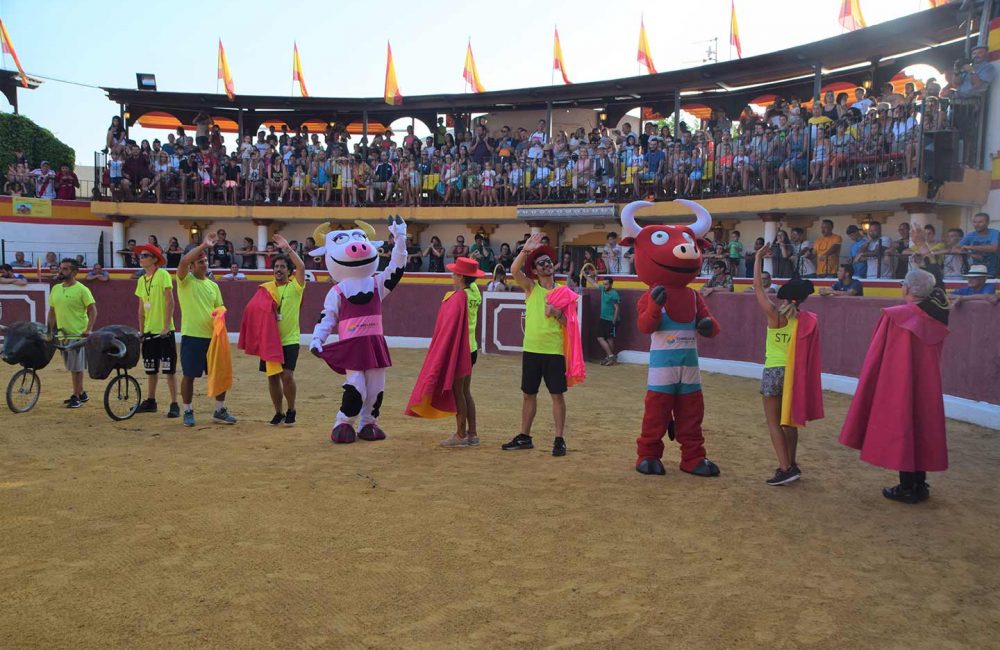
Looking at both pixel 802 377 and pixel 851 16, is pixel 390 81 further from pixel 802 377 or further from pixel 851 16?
pixel 802 377

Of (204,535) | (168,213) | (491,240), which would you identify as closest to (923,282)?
(204,535)

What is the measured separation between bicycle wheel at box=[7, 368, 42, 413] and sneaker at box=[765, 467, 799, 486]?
309 inches

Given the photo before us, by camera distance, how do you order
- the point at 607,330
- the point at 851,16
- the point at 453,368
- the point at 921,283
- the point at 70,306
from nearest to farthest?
the point at 921,283
the point at 453,368
the point at 70,306
the point at 607,330
the point at 851,16

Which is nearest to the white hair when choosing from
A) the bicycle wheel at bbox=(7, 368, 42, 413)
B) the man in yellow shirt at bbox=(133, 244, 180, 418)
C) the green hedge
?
A: the man in yellow shirt at bbox=(133, 244, 180, 418)

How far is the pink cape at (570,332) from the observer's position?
7.22m

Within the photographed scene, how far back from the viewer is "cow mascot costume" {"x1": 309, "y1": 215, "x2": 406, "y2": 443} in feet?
25.1

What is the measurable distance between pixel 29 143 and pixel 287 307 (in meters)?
24.5

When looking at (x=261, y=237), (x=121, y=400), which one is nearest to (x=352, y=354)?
(x=121, y=400)

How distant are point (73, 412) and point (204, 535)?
17.8 feet

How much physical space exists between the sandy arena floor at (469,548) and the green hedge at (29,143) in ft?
76.8

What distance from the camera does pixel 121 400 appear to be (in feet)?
29.3

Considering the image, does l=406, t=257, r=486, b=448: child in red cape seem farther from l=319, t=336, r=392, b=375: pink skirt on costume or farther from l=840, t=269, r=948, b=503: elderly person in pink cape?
l=840, t=269, r=948, b=503: elderly person in pink cape

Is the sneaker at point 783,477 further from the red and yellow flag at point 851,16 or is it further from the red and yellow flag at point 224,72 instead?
the red and yellow flag at point 224,72

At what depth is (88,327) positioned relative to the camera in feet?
31.7
